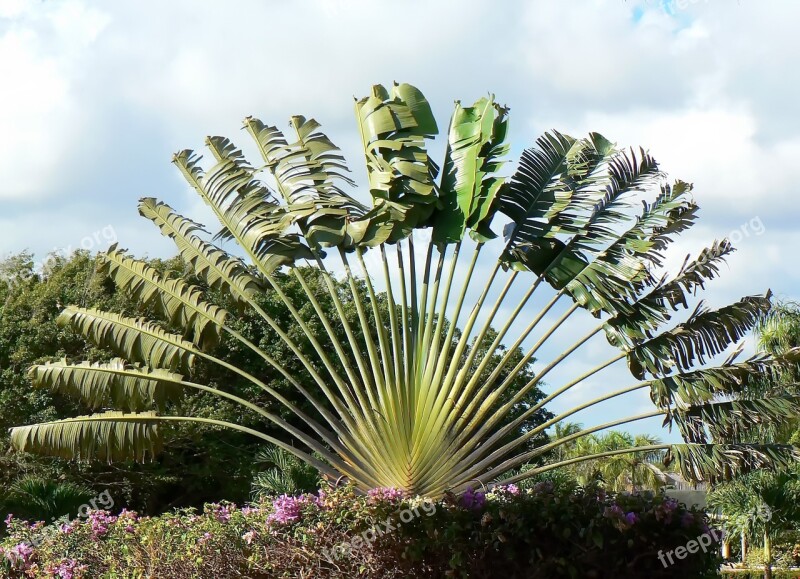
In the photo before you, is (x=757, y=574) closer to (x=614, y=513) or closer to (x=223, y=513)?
(x=614, y=513)

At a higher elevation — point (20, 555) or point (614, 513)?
point (20, 555)

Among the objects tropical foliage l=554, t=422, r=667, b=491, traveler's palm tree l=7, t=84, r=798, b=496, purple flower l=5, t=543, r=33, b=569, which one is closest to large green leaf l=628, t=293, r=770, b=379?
traveler's palm tree l=7, t=84, r=798, b=496

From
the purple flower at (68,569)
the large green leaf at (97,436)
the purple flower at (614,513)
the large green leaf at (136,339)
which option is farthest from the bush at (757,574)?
the purple flower at (68,569)

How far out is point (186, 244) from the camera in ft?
40.4

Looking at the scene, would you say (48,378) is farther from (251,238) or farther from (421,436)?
(421,436)

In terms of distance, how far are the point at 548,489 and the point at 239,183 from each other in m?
6.05

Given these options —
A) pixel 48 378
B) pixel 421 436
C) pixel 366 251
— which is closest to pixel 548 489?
pixel 421 436

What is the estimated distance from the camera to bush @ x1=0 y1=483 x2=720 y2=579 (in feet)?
25.3

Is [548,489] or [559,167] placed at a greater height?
[559,167]

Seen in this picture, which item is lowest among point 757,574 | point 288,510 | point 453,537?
point 757,574

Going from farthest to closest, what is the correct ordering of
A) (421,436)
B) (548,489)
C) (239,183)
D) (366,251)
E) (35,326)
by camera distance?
(35,326)
(239,183)
(366,251)
(421,436)
(548,489)

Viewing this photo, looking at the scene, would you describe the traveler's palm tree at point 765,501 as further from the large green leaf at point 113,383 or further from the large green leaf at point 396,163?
the large green leaf at point 113,383

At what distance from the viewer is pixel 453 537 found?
773 cm
